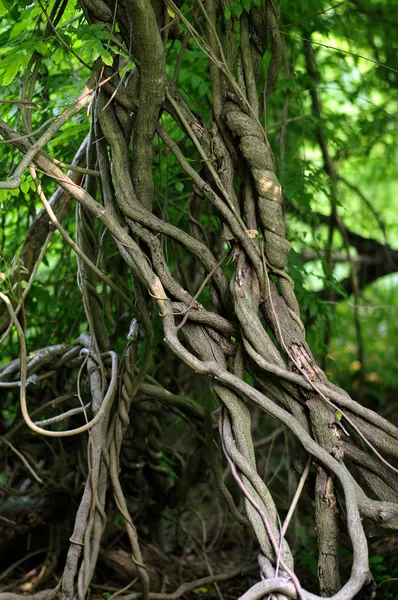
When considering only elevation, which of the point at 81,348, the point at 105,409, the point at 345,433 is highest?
the point at 81,348

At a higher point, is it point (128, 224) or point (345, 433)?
point (128, 224)

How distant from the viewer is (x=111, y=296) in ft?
9.66

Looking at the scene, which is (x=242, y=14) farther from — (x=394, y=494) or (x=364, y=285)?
(x=364, y=285)

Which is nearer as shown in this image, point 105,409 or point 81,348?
point 105,409

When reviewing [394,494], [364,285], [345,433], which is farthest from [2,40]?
[364,285]

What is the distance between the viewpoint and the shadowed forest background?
178 centimetres

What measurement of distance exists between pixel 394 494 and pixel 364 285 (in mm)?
3381

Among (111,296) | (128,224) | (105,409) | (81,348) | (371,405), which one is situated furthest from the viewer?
(371,405)

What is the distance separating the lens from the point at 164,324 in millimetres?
1908

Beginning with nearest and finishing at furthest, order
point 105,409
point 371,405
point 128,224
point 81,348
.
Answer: point 128,224 < point 105,409 < point 81,348 < point 371,405

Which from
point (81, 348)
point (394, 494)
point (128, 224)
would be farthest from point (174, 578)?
point (128, 224)

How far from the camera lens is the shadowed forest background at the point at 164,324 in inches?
70.1

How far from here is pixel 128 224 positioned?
1982 mm

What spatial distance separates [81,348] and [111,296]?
495 mm
